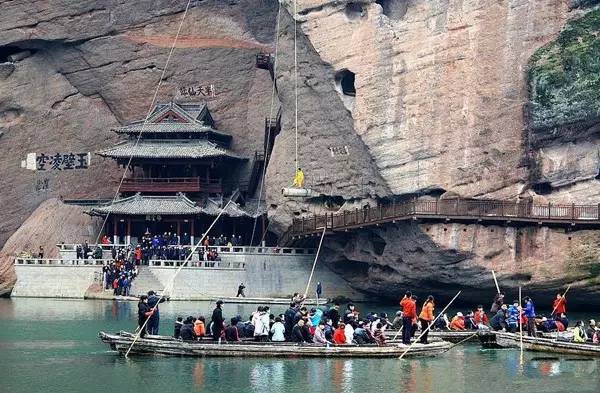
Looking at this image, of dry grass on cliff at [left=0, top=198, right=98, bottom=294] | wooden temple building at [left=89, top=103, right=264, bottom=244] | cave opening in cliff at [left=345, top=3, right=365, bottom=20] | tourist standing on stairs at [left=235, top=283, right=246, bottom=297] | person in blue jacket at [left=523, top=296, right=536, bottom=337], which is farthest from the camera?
dry grass on cliff at [left=0, top=198, right=98, bottom=294]

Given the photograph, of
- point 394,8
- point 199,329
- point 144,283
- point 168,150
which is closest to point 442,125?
point 394,8

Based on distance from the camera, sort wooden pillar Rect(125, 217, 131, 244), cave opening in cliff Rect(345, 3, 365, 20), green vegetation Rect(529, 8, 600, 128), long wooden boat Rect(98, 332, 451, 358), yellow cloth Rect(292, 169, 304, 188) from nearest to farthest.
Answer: long wooden boat Rect(98, 332, 451, 358) → green vegetation Rect(529, 8, 600, 128) → cave opening in cliff Rect(345, 3, 365, 20) → yellow cloth Rect(292, 169, 304, 188) → wooden pillar Rect(125, 217, 131, 244)

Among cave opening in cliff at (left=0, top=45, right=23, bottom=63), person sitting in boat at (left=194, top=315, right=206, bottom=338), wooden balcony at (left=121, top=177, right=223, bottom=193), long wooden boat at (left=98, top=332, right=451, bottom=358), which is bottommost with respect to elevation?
long wooden boat at (left=98, top=332, right=451, bottom=358)

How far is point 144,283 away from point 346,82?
11.7 m

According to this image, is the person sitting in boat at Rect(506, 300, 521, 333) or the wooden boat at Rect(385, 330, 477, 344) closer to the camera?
the wooden boat at Rect(385, 330, 477, 344)

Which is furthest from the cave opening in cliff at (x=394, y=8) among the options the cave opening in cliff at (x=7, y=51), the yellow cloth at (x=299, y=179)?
the cave opening in cliff at (x=7, y=51)

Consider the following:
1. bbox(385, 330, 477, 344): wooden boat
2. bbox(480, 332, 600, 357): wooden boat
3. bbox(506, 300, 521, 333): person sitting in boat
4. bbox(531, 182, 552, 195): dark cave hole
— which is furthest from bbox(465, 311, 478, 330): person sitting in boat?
bbox(531, 182, 552, 195): dark cave hole

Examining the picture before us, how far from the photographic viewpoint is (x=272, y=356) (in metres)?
37.6

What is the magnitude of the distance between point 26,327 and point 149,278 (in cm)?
1341

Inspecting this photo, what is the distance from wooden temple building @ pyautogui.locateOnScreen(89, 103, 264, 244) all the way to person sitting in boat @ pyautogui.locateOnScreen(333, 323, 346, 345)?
91.1 ft

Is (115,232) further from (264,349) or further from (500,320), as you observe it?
(264,349)

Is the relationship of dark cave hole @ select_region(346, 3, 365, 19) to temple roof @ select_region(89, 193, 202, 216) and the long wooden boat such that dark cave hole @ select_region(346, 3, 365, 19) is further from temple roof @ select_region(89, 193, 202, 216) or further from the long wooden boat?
the long wooden boat

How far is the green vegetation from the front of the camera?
53.2m

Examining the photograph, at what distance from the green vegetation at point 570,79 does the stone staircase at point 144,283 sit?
1713cm
